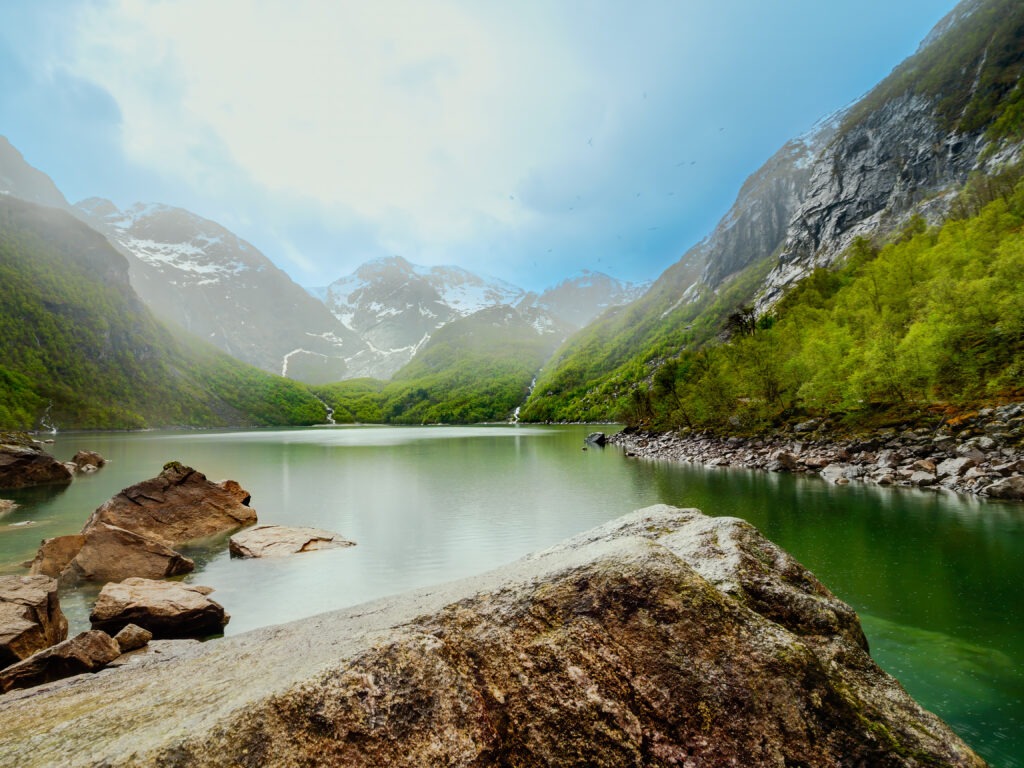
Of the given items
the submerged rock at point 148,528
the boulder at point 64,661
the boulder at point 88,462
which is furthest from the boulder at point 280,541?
the boulder at point 88,462

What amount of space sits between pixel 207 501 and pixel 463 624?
31.3 meters

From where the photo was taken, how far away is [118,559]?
20719 mm

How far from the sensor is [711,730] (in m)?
4.94

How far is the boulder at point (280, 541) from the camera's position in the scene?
80.9 feet

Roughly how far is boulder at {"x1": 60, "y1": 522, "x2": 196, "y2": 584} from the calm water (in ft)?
4.17

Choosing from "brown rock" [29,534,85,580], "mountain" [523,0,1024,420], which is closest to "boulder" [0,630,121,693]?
"brown rock" [29,534,85,580]

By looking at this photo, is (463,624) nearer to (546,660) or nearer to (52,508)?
(546,660)

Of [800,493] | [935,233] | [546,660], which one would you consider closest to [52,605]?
[546,660]

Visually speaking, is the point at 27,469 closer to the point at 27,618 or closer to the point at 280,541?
the point at 280,541

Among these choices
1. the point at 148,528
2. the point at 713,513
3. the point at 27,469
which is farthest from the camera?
the point at 27,469

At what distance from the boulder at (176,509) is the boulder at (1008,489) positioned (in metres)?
48.1

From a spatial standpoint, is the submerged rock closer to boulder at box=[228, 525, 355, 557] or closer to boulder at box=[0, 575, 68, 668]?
boulder at box=[228, 525, 355, 557]

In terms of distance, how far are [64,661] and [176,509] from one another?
66.9 feet

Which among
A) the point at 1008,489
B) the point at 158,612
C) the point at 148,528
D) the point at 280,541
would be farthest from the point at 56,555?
the point at 1008,489
